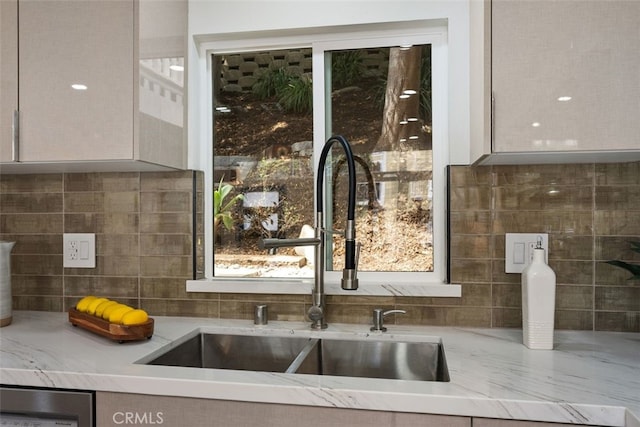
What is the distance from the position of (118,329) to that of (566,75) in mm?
1462

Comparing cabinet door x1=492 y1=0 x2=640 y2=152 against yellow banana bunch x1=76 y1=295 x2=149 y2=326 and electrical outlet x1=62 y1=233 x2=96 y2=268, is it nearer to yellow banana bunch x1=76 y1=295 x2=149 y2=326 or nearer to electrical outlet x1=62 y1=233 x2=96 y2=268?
yellow banana bunch x1=76 y1=295 x2=149 y2=326

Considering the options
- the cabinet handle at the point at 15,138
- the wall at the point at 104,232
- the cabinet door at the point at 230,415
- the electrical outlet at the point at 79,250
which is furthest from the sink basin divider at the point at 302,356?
the cabinet handle at the point at 15,138

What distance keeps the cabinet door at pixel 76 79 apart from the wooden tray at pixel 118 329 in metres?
0.52

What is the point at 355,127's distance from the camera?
67.8 inches

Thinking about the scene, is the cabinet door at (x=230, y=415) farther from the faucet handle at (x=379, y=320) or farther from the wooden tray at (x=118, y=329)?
the faucet handle at (x=379, y=320)

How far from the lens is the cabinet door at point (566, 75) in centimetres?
121

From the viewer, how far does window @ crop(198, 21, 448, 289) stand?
1679 millimetres

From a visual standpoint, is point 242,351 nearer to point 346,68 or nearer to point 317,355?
point 317,355

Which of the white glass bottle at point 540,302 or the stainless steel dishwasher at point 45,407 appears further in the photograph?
the white glass bottle at point 540,302

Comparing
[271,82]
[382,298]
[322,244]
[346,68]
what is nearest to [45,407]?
[322,244]

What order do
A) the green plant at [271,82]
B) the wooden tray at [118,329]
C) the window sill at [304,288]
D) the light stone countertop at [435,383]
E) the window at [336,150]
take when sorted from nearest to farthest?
the light stone countertop at [435,383] < the wooden tray at [118,329] < the window sill at [304,288] < the window at [336,150] < the green plant at [271,82]

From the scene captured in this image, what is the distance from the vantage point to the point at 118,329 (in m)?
1.35

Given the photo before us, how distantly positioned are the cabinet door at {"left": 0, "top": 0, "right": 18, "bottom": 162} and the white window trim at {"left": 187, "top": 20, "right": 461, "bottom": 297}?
0.65 m

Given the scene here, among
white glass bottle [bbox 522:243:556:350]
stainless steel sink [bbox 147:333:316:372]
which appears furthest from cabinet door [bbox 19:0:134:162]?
white glass bottle [bbox 522:243:556:350]
